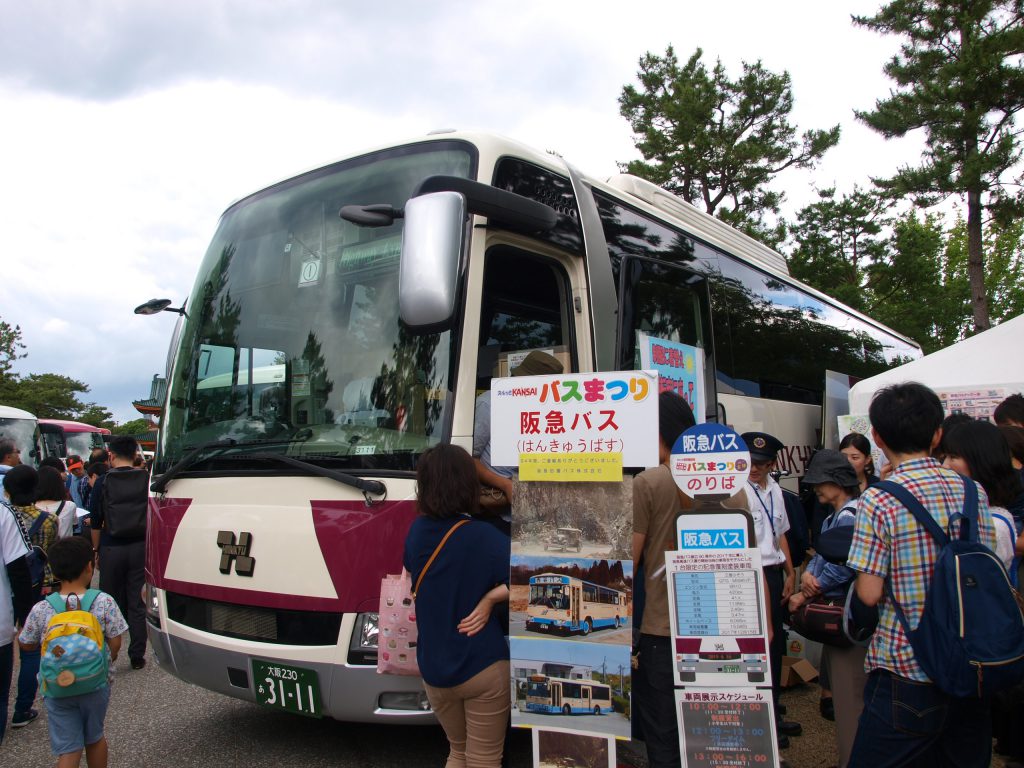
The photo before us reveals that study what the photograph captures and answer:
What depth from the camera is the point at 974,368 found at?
640 cm

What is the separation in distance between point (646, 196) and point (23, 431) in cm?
2002

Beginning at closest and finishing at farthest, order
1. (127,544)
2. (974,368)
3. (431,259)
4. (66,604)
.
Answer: (431,259) → (66,604) → (127,544) → (974,368)

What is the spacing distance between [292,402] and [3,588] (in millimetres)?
2035

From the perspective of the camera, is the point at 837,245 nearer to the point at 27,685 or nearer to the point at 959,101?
the point at 959,101

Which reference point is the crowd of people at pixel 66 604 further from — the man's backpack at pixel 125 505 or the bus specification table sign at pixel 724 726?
the bus specification table sign at pixel 724 726

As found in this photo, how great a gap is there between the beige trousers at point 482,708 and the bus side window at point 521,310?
5.06 feet

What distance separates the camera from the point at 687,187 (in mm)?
20875

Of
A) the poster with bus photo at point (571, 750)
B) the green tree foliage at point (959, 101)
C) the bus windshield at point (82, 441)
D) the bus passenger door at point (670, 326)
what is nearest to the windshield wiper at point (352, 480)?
the poster with bus photo at point (571, 750)

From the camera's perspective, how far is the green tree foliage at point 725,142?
2009cm

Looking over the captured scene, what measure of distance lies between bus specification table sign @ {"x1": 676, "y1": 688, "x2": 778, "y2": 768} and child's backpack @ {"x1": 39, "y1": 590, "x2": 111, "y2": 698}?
8.75 ft

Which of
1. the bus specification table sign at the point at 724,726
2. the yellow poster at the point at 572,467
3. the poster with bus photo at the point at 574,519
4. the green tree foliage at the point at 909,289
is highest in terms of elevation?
the green tree foliage at the point at 909,289

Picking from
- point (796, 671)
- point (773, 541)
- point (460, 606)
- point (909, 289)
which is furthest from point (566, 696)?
point (909, 289)

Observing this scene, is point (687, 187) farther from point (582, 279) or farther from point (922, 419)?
point (922, 419)

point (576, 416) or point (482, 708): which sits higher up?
point (576, 416)
